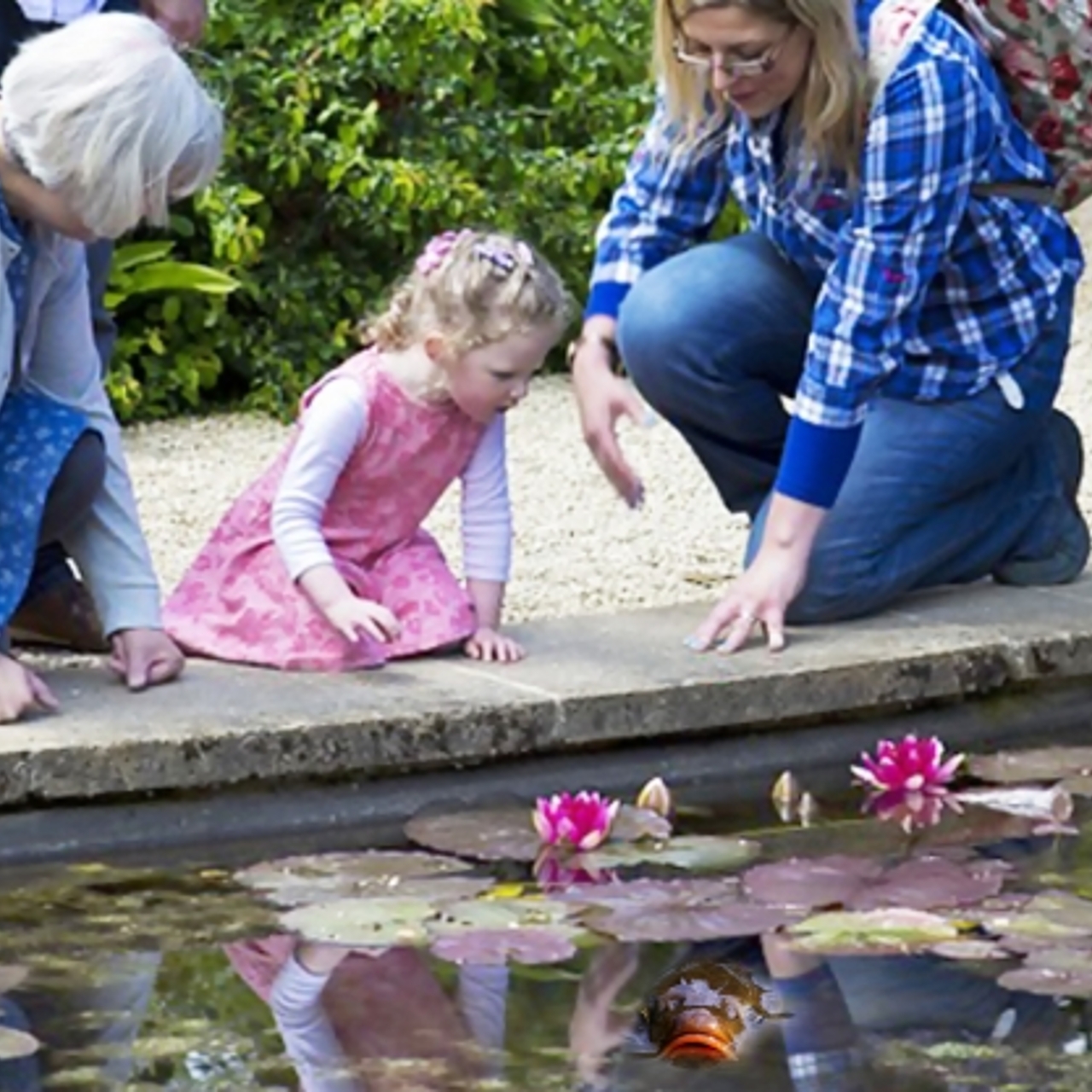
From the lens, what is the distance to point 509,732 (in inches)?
167

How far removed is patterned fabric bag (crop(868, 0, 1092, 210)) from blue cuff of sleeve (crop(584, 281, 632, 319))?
2.08 ft

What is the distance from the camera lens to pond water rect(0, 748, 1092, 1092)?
10.4 feet

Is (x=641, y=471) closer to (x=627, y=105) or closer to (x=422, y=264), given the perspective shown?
(x=627, y=105)

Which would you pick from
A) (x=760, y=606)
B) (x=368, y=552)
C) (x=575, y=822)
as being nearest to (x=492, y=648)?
(x=368, y=552)

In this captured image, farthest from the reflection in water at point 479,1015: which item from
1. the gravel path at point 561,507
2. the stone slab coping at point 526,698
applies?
the gravel path at point 561,507

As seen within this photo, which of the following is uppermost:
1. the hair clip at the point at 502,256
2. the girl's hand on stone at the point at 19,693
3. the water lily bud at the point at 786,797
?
the hair clip at the point at 502,256

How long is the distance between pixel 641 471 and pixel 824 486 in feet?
7.77

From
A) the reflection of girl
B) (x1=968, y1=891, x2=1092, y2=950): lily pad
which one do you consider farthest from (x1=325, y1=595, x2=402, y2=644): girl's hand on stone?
(x1=968, y1=891, x2=1092, y2=950): lily pad

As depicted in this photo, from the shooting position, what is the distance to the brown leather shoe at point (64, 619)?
4.66 meters

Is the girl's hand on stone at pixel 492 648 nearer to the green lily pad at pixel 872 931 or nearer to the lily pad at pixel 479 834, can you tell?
the lily pad at pixel 479 834

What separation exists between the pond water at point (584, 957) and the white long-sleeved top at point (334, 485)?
483 mm

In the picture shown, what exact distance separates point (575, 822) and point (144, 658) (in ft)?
2.20

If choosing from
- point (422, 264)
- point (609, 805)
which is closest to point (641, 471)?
point (422, 264)

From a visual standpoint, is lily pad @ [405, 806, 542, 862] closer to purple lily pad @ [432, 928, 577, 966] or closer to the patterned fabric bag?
purple lily pad @ [432, 928, 577, 966]
